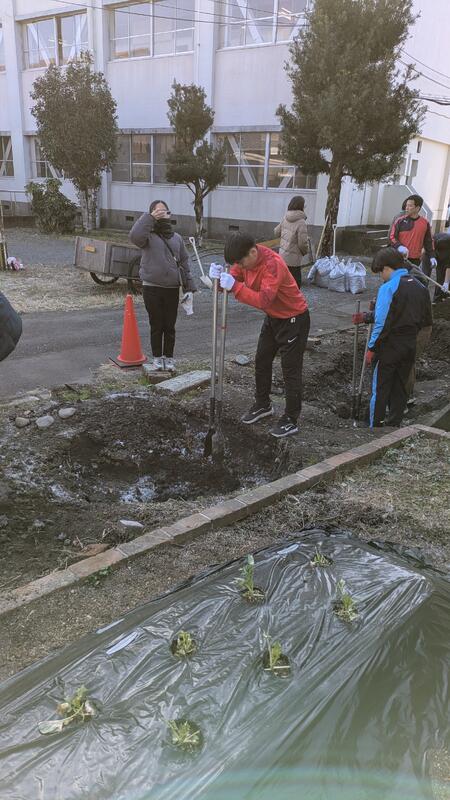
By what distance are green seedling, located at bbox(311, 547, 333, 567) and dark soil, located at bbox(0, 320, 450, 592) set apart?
1.12 m

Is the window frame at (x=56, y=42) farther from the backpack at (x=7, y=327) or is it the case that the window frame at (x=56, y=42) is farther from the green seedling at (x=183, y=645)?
the green seedling at (x=183, y=645)

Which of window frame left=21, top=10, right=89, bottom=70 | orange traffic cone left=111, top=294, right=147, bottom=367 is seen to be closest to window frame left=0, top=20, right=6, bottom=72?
window frame left=21, top=10, right=89, bottom=70

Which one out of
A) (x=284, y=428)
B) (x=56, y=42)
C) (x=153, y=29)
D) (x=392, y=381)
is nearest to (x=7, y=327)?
(x=284, y=428)

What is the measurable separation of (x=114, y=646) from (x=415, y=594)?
1129 mm

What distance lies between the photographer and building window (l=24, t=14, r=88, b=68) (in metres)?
20.8

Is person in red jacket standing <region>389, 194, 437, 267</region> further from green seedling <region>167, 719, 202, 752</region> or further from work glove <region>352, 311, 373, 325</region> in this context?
green seedling <region>167, 719, 202, 752</region>

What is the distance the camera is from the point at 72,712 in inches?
66.8

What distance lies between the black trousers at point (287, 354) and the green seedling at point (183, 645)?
2780 millimetres

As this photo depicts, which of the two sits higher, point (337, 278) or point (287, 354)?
point (287, 354)

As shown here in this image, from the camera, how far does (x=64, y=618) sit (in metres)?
2.49

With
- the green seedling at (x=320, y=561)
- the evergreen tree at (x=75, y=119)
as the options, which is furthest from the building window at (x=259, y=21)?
the green seedling at (x=320, y=561)

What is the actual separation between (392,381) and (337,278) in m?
7.18

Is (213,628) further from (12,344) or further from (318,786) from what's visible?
(12,344)

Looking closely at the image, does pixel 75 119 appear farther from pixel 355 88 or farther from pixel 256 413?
pixel 256 413
